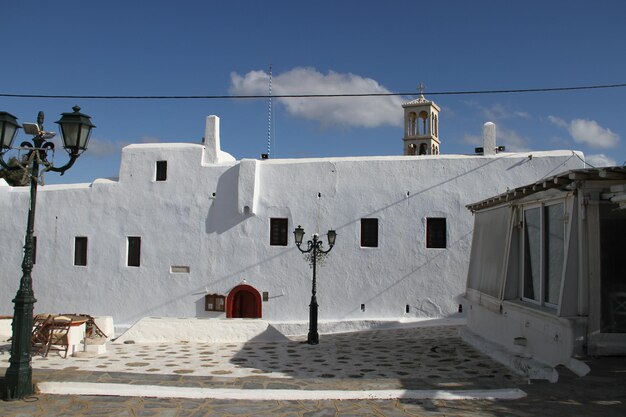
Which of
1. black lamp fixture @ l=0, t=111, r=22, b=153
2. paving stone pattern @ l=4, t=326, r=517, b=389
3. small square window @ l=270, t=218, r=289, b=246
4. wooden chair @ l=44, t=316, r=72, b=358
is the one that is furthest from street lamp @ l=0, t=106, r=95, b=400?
small square window @ l=270, t=218, r=289, b=246

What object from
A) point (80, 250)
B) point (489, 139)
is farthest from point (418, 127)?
point (80, 250)

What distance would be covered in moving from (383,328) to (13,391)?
11.9 m

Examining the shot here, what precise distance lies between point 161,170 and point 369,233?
25.2 ft

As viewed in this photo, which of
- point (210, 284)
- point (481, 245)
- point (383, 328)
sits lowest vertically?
point (383, 328)

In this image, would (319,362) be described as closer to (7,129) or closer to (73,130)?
(73,130)

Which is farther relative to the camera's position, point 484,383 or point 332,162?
point 332,162

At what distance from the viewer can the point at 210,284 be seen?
1841 centimetres

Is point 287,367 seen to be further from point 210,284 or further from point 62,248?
point 62,248

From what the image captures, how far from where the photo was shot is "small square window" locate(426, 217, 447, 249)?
16.8 meters

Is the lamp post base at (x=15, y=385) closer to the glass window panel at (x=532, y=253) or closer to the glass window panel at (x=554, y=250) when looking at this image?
the glass window panel at (x=554, y=250)

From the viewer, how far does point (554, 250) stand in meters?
7.51

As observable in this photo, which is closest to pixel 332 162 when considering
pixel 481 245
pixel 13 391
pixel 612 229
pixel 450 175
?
pixel 450 175

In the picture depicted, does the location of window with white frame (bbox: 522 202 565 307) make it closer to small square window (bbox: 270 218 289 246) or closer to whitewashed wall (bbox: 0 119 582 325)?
whitewashed wall (bbox: 0 119 582 325)

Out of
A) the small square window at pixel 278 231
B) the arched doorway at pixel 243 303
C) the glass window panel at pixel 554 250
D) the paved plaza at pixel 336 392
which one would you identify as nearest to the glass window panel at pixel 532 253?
the glass window panel at pixel 554 250
